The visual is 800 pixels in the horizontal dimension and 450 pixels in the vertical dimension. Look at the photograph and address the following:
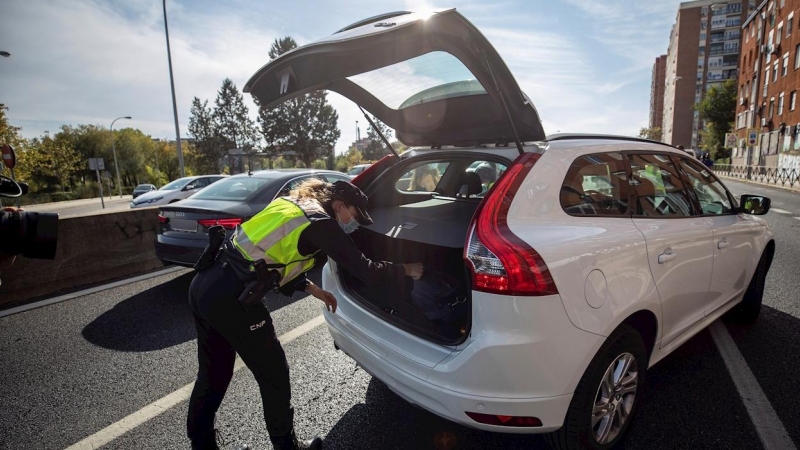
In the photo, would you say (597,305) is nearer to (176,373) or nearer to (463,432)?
(463,432)

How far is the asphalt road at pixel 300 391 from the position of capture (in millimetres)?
2320

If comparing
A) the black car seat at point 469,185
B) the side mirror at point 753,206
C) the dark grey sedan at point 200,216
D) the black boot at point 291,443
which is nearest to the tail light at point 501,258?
the black boot at point 291,443

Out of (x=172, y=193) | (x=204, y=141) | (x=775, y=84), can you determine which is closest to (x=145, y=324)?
(x=172, y=193)

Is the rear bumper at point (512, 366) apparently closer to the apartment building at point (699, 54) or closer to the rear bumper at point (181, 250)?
the rear bumper at point (181, 250)

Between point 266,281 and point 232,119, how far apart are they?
71.4 metres

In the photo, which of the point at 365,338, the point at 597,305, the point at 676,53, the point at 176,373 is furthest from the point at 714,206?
the point at 676,53

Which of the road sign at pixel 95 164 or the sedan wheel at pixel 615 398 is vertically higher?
the road sign at pixel 95 164

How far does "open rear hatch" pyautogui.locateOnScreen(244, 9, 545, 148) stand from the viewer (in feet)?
6.04

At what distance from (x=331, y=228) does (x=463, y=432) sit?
1.42 m

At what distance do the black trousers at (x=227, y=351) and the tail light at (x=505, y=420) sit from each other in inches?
38.1

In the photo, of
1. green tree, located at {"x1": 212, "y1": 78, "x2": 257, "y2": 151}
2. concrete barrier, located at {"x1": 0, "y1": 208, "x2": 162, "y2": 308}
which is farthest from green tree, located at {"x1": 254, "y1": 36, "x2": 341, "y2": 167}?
concrete barrier, located at {"x1": 0, "y1": 208, "x2": 162, "y2": 308}

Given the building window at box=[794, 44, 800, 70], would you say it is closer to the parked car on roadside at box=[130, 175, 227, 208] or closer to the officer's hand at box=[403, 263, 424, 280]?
the parked car on roadside at box=[130, 175, 227, 208]

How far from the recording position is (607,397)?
2.03m

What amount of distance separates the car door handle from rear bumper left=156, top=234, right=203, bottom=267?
4432 mm
